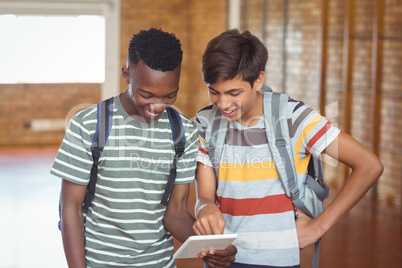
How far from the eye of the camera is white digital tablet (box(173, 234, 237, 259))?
165 centimetres

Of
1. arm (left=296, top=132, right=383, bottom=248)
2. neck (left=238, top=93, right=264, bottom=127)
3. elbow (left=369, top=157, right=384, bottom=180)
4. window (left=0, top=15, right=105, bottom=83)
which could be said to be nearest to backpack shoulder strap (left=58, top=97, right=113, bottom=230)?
neck (left=238, top=93, right=264, bottom=127)

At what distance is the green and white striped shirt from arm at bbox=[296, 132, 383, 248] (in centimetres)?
52

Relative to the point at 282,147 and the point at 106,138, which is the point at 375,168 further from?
the point at 106,138

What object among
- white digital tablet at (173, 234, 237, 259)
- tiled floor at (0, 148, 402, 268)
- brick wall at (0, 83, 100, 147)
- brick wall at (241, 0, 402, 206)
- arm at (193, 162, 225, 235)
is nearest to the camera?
white digital tablet at (173, 234, 237, 259)

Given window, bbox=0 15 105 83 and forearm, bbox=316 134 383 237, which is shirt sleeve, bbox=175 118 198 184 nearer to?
forearm, bbox=316 134 383 237

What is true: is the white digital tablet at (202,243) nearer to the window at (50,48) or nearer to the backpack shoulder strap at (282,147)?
the backpack shoulder strap at (282,147)

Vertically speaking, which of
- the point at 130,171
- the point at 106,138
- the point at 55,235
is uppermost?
the point at 106,138

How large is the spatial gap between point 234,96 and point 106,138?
1.43ft

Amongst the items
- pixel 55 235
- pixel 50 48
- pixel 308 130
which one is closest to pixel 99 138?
pixel 308 130

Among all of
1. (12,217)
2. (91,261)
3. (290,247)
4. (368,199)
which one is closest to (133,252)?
(91,261)

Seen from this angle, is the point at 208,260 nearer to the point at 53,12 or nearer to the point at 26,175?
the point at 26,175

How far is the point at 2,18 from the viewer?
383 inches

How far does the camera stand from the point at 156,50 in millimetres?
1726

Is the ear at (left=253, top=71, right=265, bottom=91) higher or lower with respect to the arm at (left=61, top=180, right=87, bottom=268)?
higher
